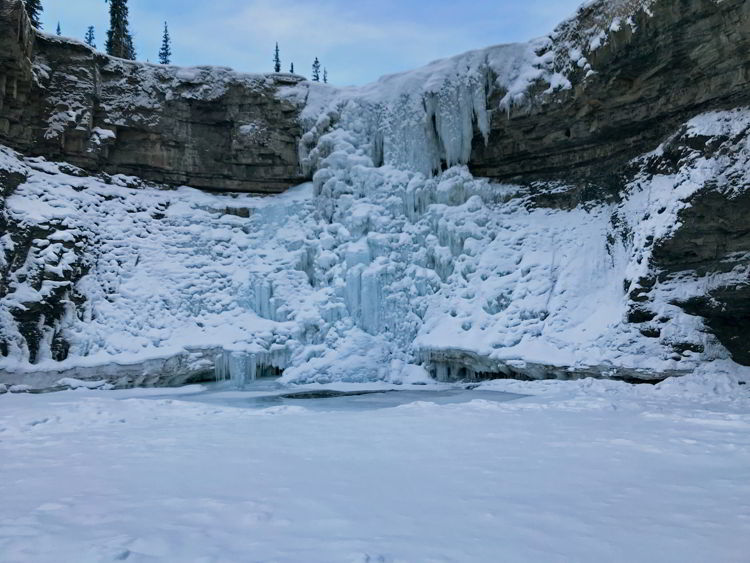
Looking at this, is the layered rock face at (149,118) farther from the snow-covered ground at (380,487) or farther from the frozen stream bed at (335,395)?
the snow-covered ground at (380,487)

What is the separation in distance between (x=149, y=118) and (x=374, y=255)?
31.0 feet

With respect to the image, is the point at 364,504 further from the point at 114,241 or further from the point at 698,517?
the point at 114,241

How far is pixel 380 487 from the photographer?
172 inches

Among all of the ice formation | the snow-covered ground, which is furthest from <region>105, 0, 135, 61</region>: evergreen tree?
the snow-covered ground

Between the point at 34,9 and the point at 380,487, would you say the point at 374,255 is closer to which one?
the point at 380,487

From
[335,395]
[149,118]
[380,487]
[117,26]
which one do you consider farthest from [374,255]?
[117,26]

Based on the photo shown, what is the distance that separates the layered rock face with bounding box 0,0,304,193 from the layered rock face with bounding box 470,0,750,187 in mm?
7887

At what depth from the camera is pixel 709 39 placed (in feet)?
41.7

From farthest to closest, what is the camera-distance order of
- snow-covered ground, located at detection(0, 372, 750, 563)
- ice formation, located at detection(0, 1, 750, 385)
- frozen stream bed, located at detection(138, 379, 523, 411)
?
ice formation, located at detection(0, 1, 750, 385) < frozen stream bed, located at detection(138, 379, 523, 411) < snow-covered ground, located at detection(0, 372, 750, 563)

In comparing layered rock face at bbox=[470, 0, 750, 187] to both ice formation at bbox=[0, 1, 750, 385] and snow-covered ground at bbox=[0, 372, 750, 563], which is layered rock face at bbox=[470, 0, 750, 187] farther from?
snow-covered ground at bbox=[0, 372, 750, 563]

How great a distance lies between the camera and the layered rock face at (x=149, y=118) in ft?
55.1

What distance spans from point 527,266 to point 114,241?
13.1 meters

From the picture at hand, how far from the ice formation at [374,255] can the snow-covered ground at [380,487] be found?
6.21 metres

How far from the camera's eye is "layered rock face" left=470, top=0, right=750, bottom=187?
496 inches
